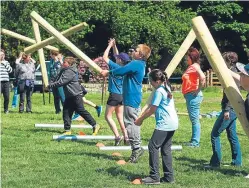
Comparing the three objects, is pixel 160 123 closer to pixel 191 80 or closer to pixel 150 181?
pixel 150 181

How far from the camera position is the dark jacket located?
13.3 metres

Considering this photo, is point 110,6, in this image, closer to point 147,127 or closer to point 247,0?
point 247,0

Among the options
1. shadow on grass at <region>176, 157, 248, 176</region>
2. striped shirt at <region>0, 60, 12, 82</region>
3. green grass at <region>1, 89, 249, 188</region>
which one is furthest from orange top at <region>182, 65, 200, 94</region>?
striped shirt at <region>0, 60, 12, 82</region>

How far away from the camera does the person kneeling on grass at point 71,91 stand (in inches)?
526

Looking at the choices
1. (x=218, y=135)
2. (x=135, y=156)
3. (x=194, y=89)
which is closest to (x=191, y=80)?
(x=194, y=89)

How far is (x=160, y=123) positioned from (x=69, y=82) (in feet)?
16.3

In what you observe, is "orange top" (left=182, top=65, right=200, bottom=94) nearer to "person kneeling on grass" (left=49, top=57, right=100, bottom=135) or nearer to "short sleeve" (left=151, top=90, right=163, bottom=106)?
"person kneeling on grass" (left=49, top=57, right=100, bottom=135)

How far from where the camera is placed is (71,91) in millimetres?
13422

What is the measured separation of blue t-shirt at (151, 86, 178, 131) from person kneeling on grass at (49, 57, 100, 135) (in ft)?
15.5

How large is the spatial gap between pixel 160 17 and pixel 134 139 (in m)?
33.2

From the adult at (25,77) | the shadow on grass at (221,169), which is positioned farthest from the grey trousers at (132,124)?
the adult at (25,77)

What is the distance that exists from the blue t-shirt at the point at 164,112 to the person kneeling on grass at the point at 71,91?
15.5 ft

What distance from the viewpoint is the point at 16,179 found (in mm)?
8734

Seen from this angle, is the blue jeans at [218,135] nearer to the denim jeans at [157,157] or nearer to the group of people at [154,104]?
the group of people at [154,104]
